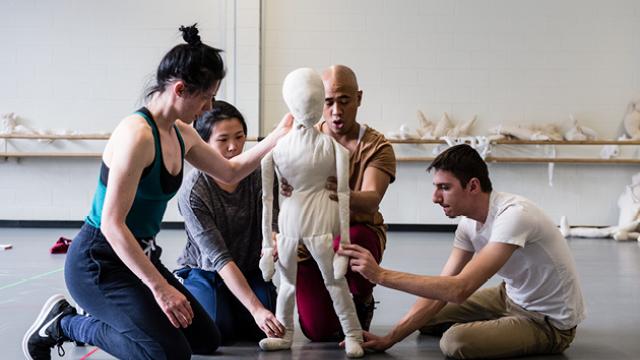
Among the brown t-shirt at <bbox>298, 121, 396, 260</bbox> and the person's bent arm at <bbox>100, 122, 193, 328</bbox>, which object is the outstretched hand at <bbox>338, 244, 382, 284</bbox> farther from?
the person's bent arm at <bbox>100, 122, 193, 328</bbox>

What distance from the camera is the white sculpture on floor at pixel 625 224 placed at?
648cm

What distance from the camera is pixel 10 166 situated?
7156 mm

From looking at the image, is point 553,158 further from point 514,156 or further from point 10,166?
point 10,166

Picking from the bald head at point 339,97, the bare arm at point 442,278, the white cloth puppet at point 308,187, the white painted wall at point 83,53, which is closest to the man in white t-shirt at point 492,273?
the bare arm at point 442,278

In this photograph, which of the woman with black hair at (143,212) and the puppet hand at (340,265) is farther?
the puppet hand at (340,265)

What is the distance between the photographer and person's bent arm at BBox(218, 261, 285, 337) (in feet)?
8.84

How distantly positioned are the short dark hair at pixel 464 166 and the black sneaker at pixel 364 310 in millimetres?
708

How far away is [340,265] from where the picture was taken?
100.0 inches

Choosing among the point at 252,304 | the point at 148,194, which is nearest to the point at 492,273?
the point at 252,304

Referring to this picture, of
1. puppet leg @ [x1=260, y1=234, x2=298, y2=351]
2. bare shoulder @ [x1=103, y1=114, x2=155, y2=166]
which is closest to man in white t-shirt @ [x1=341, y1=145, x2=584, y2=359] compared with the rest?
puppet leg @ [x1=260, y1=234, x2=298, y2=351]

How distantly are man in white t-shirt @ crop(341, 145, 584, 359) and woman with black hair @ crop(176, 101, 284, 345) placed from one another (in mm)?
562

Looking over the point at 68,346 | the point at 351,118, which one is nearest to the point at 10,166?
the point at 68,346

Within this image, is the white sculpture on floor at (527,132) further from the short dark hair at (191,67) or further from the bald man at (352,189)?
the short dark hair at (191,67)

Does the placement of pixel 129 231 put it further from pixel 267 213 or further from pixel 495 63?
pixel 495 63
